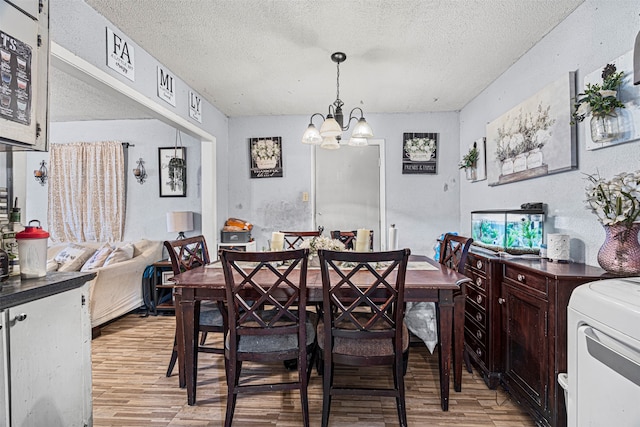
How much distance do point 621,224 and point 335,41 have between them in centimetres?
216

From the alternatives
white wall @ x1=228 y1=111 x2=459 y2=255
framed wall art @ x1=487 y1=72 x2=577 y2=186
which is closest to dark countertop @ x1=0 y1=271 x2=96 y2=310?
framed wall art @ x1=487 y1=72 x2=577 y2=186

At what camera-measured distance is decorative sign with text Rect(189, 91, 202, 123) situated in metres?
3.57

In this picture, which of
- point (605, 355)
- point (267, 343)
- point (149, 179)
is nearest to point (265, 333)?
point (267, 343)

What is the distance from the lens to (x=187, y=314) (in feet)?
6.71

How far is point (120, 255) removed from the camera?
382 centimetres

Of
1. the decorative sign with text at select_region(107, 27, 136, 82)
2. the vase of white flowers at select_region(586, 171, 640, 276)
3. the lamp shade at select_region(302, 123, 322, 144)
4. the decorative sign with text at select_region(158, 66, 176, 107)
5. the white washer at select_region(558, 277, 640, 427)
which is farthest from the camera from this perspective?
the decorative sign with text at select_region(158, 66, 176, 107)

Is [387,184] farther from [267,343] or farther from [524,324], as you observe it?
[267,343]

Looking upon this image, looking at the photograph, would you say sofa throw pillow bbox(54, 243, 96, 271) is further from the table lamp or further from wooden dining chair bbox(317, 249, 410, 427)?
wooden dining chair bbox(317, 249, 410, 427)

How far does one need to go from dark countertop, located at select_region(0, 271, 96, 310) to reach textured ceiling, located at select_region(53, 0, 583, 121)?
1.75 m

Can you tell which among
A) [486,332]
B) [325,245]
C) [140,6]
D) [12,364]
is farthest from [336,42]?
Answer: [12,364]

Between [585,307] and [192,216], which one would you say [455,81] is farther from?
[192,216]

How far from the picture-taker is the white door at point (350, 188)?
4.53 metres

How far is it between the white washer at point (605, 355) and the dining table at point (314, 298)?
2.74 feet

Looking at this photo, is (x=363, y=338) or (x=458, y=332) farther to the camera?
(x=458, y=332)
